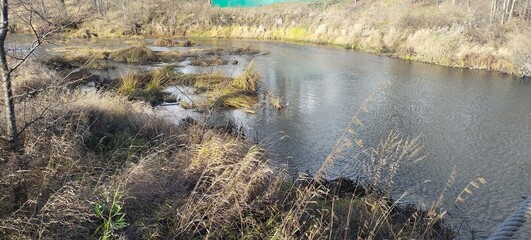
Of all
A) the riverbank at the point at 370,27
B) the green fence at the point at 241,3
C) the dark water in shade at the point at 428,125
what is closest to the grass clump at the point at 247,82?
the dark water in shade at the point at 428,125

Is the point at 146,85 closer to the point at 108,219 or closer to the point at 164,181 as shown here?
the point at 164,181

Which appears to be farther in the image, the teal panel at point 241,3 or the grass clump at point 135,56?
the teal panel at point 241,3

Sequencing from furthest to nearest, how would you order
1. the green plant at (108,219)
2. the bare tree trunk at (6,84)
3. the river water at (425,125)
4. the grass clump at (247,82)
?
the grass clump at (247,82)
the river water at (425,125)
the bare tree trunk at (6,84)
the green plant at (108,219)

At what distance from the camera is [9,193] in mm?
3336

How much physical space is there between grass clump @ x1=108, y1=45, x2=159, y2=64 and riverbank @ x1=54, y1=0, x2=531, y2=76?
10.2 feet

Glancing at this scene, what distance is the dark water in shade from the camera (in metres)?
6.04

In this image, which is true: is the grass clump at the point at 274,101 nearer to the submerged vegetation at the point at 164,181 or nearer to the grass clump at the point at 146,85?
the submerged vegetation at the point at 164,181

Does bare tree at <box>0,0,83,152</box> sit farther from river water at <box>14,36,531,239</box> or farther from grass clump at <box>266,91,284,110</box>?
grass clump at <box>266,91,284,110</box>

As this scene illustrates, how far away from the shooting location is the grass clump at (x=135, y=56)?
17.7 metres

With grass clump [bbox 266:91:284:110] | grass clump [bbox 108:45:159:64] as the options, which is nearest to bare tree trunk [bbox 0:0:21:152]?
grass clump [bbox 266:91:284:110]

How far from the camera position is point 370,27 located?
984 inches

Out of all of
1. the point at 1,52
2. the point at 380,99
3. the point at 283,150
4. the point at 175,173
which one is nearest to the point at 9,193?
the point at 1,52

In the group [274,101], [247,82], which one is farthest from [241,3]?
[274,101]

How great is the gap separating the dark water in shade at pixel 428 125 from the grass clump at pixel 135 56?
12.5 ft
